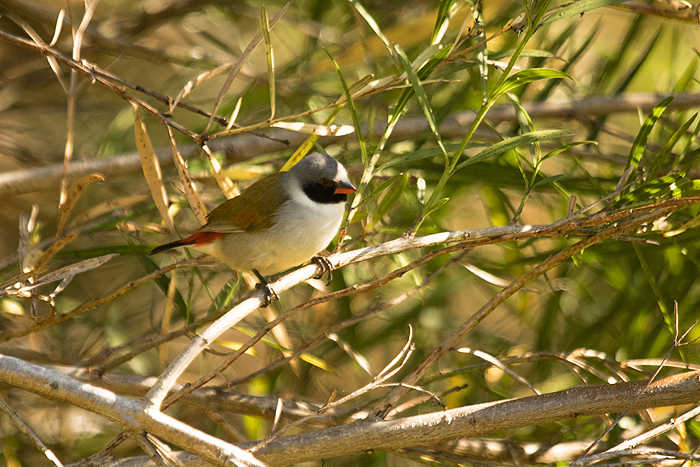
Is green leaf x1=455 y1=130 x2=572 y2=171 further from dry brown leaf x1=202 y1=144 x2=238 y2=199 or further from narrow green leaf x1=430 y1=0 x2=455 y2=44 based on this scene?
dry brown leaf x1=202 y1=144 x2=238 y2=199

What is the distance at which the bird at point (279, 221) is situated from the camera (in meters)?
2.91

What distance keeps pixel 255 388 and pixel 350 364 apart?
2.34 feet

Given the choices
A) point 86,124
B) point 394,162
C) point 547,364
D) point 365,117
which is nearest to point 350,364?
point 547,364

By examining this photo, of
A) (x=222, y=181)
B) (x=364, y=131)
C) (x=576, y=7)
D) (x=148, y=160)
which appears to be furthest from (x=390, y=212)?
(x=576, y=7)

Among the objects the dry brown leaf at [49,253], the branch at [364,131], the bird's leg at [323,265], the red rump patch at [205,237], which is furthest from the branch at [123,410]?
the branch at [364,131]

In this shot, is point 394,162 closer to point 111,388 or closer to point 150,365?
point 111,388

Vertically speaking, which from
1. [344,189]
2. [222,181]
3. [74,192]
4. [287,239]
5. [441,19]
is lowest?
[287,239]

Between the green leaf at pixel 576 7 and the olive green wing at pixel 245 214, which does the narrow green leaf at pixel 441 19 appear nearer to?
the green leaf at pixel 576 7

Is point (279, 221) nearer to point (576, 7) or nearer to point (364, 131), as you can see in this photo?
point (364, 131)

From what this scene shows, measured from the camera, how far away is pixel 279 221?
3025mm

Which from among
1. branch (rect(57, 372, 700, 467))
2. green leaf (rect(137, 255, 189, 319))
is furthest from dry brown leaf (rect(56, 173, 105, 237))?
branch (rect(57, 372, 700, 467))

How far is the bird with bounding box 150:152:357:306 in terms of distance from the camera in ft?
9.55

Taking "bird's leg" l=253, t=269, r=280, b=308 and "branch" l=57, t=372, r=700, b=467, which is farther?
"bird's leg" l=253, t=269, r=280, b=308

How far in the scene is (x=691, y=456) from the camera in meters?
1.44
